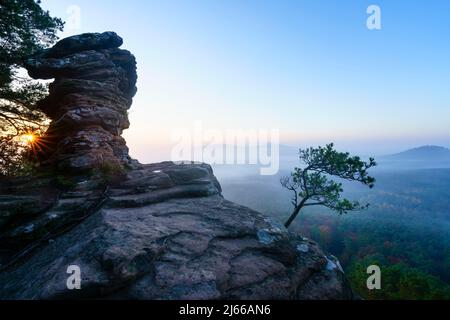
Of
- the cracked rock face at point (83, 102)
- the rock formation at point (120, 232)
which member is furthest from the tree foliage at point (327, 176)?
the cracked rock face at point (83, 102)

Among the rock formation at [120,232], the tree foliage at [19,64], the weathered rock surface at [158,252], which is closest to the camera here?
the weathered rock surface at [158,252]

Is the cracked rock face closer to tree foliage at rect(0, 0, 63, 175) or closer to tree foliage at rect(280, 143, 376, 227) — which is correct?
tree foliage at rect(0, 0, 63, 175)

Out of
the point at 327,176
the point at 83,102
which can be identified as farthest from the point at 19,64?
the point at 327,176

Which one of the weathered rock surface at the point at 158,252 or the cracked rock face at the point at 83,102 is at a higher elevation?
the cracked rock face at the point at 83,102

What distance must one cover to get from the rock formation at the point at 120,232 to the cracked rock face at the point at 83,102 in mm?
86

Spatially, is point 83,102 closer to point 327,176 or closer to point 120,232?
point 120,232

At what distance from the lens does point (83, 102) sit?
16.8 metres

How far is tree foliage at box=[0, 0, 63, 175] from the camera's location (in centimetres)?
1522

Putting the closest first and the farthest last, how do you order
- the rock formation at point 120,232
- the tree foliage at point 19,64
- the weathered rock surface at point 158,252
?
the weathered rock surface at point 158,252 < the rock formation at point 120,232 < the tree foliage at point 19,64

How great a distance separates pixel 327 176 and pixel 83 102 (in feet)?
63.8

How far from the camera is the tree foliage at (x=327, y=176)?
18.9 metres

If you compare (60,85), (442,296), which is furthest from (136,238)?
→ (442,296)

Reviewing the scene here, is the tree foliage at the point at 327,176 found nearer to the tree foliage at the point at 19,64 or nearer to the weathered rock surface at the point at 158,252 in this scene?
the weathered rock surface at the point at 158,252

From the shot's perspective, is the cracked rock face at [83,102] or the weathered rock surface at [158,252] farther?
the cracked rock face at [83,102]
